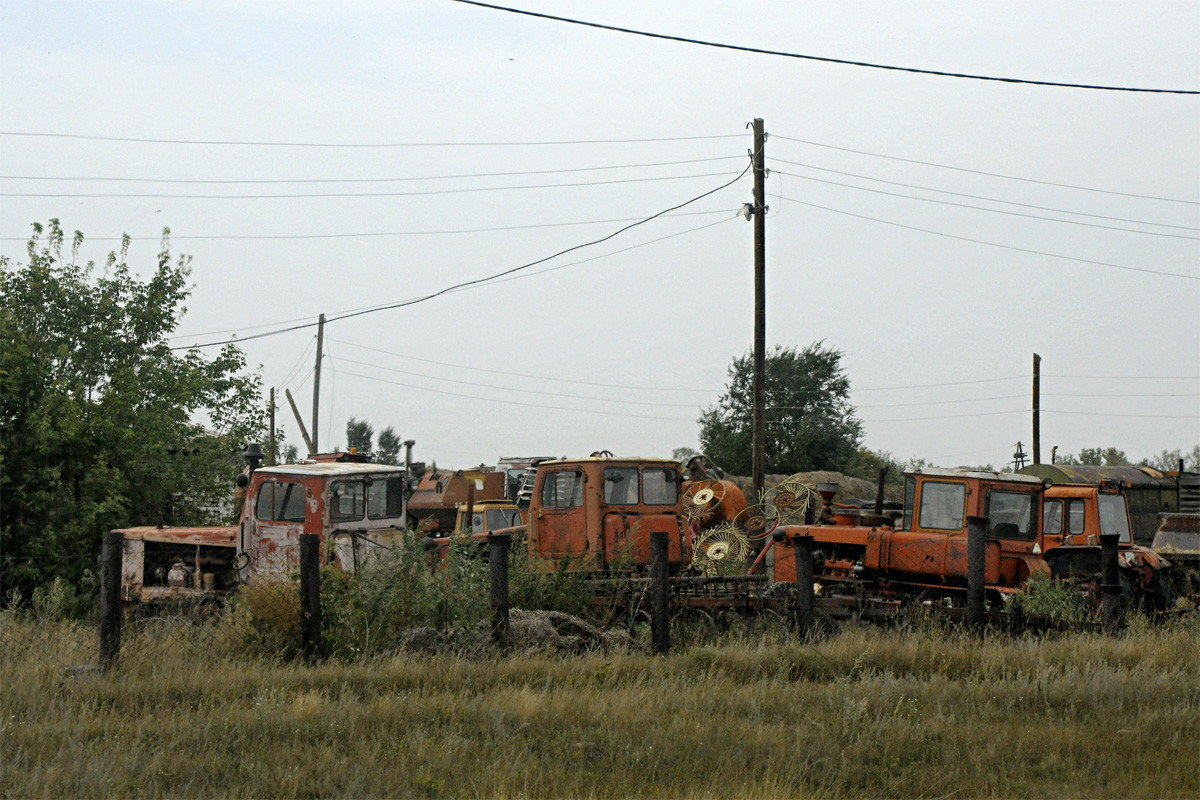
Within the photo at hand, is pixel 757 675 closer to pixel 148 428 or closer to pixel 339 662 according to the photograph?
pixel 339 662

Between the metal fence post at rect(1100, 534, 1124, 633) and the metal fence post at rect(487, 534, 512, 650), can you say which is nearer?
the metal fence post at rect(487, 534, 512, 650)

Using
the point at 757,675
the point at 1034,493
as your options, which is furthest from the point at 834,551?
the point at 757,675

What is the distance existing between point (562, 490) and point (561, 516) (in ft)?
1.24

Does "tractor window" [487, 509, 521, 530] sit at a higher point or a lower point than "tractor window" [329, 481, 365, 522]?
lower

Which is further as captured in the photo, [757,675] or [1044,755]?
[757,675]

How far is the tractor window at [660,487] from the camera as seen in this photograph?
1544 cm

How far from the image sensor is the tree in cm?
4859

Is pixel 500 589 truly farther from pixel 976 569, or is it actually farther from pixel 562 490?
pixel 976 569

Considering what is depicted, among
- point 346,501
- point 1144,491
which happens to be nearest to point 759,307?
point 346,501

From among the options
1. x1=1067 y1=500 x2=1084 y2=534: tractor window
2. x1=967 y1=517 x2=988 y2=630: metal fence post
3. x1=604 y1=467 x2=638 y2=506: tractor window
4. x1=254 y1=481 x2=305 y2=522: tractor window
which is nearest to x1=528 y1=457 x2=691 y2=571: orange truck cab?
x1=604 y1=467 x2=638 y2=506: tractor window

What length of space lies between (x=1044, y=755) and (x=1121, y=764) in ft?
1.59

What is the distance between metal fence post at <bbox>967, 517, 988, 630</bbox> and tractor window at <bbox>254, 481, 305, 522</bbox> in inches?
319

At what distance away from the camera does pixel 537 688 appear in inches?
368

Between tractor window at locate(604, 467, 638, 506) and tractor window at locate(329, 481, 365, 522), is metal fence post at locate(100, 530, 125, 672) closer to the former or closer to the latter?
tractor window at locate(329, 481, 365, 522)
